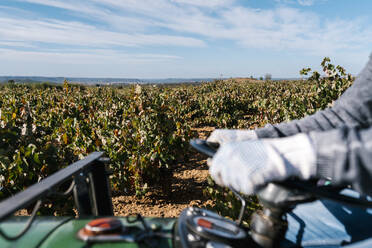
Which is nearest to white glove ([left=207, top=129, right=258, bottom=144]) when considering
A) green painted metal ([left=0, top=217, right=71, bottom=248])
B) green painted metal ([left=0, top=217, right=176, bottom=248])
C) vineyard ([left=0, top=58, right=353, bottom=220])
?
green painted metal ([left=0, top=217, right=176, bottom=248])

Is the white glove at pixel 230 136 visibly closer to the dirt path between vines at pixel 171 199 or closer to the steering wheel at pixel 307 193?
the steering wheel at pixel 307 193

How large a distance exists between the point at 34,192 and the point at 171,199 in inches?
156

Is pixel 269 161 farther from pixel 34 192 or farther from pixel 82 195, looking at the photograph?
pixel 82 195

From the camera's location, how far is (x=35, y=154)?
3189mm

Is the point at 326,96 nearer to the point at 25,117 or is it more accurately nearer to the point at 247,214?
the point at 247,214

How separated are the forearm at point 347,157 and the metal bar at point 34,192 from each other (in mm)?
906

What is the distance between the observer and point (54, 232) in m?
1.08

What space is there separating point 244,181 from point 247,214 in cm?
226

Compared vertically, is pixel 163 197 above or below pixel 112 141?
below

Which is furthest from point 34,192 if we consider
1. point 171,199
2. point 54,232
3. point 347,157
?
point 171,199

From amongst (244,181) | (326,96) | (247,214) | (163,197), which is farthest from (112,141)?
(244,181)

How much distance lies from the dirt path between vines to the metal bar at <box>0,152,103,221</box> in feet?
10.4

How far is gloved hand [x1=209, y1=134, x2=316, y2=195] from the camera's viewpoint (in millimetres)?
760

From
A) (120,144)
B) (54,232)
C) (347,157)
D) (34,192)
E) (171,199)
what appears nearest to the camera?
(347,157)
